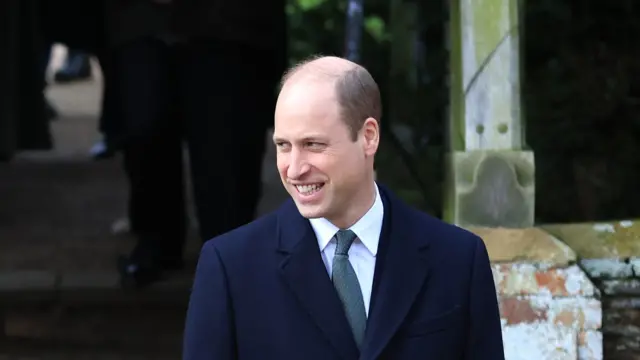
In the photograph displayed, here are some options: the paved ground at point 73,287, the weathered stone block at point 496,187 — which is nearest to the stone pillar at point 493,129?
the weathered stone block at point 496,187

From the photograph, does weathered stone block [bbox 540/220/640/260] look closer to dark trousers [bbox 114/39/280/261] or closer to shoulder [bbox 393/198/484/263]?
dark trousers [bbox 114/39/280/261]

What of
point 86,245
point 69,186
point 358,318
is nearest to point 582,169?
point 86,245

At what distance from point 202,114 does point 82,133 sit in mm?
5472

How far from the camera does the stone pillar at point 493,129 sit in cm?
389

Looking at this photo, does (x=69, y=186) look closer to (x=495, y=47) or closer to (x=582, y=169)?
(x=582, y=169)

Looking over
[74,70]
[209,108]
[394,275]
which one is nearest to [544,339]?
[209,108]

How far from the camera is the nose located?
1.96 meters

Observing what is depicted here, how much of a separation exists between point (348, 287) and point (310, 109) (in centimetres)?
31

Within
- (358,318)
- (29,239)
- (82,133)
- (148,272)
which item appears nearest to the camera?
(358,318)

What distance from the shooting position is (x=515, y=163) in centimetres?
389

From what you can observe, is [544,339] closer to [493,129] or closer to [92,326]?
[493,129]

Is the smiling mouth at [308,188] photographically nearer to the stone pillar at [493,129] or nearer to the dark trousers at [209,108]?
the stone pillar at [493,129]

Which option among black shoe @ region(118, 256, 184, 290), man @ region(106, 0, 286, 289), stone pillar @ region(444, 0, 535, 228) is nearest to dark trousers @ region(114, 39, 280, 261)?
man @ region(106, 0, 286, 289)

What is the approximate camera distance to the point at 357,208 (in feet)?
6.68
